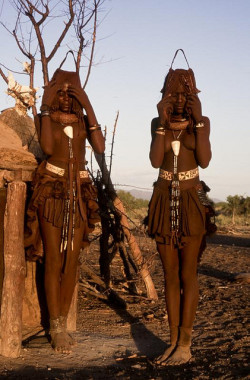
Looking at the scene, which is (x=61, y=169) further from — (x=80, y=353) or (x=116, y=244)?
(x=116, y=244)

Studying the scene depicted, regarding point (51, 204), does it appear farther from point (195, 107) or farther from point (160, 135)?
point (195, 107)

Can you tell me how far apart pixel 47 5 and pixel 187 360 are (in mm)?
5076

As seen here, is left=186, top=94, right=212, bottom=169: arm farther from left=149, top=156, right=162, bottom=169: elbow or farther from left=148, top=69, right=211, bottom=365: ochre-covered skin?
left=149, top=156, right=162, bottom=169: elbow

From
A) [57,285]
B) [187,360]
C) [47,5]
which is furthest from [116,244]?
[47,5]

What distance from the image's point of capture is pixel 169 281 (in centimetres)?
442

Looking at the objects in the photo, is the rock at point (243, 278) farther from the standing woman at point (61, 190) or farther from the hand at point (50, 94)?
the hand at point (50, 94)

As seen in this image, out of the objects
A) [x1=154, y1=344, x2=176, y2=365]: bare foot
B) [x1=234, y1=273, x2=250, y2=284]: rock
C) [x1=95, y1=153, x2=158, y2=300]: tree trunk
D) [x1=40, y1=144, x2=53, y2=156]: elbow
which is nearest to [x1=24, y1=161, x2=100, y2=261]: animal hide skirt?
[x1=40, y1=144, x2=53, y2=156]: elbow

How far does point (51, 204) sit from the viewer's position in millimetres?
4547

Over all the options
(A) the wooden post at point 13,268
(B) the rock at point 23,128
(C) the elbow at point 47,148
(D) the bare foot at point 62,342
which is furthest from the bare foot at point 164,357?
(B) the rock at point 23,128

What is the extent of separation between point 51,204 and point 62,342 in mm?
1148

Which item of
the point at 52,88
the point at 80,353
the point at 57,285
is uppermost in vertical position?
the point at 52,88

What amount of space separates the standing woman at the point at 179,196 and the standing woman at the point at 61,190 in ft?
2.04

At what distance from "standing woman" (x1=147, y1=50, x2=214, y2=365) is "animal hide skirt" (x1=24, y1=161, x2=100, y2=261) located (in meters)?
0.60

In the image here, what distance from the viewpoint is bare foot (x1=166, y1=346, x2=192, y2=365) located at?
4.26 meters
